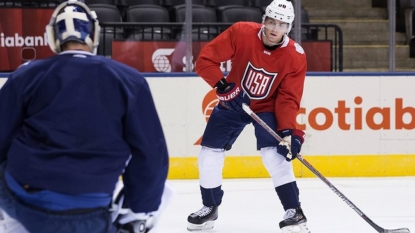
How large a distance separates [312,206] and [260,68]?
3.82 feet

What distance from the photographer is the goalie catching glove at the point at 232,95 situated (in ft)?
12.8

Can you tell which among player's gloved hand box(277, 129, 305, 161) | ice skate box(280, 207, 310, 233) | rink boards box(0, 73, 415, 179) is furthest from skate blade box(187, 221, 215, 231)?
rink boards box(0, 73, 415, 179)

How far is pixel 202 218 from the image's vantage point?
13.7ft

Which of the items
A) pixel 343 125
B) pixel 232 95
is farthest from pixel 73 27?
pixel 343 125

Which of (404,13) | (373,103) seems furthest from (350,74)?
(404,13)

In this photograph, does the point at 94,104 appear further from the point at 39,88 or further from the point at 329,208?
the point at 329,208

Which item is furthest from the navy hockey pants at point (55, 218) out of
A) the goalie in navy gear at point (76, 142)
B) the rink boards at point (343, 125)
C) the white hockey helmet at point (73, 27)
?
the rink boards at point (343, 125)

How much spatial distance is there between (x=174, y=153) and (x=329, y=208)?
149 centimetres

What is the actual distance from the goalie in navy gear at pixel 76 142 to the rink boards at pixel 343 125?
13.2 ft

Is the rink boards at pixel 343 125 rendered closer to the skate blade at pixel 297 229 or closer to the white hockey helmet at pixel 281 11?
the skate blade at pixel 297 229

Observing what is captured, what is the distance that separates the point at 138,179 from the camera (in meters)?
1.96

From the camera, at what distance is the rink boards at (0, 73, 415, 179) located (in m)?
6.01

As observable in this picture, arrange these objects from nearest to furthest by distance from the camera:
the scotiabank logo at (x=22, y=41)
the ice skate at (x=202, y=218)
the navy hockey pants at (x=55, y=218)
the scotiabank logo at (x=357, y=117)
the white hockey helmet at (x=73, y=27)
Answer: the navy hockey pants at (x=55, y=218)
the white hockey helmet at (x=73, y=27)
the ice skate at (x=202, y=218)
the scotiabank logo at (x=22, y=41)
the scotiabank logo at (x=357, y=117)

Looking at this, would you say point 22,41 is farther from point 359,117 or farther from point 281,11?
point 281,11
